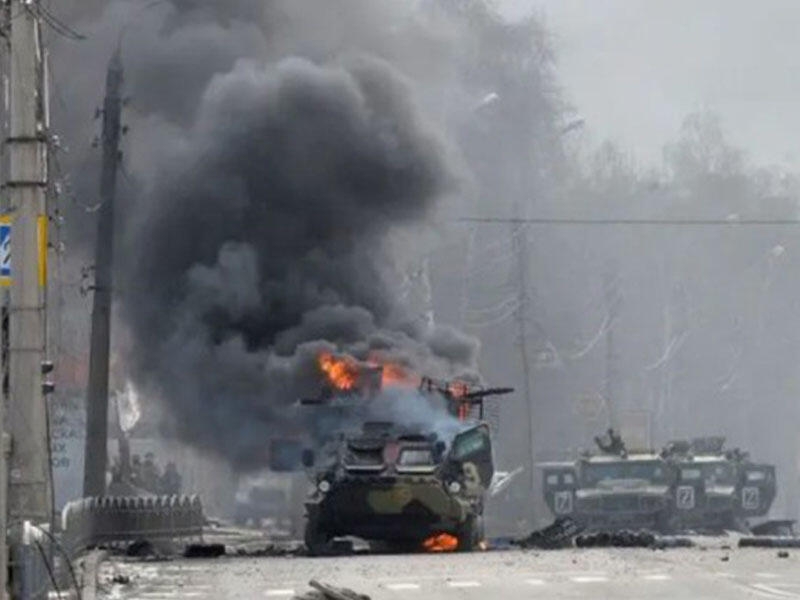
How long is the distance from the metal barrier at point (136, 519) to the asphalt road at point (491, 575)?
427 cm

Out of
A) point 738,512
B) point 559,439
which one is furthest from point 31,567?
point 559,439

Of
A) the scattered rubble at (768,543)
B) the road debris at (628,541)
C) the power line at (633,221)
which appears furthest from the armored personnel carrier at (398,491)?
the power line at (633,221)

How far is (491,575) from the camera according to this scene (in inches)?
1090

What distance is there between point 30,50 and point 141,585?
6489mm

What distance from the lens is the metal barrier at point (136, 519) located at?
37.8 m

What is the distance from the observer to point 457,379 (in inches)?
1612

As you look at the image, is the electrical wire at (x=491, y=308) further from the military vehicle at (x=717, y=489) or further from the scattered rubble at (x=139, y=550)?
the scattered rubble at (x=139, y=550)

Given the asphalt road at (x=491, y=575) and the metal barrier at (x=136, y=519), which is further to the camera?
the metal barrier at (x=136, y=519)

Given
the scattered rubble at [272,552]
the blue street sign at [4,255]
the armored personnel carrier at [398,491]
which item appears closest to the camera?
the blue street sign at [4,255]

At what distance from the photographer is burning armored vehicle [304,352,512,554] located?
34156 mm

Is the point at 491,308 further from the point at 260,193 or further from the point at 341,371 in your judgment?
the point at 341,371

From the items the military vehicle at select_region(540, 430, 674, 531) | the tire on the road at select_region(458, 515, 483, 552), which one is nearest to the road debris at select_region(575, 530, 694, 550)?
the tire on the road at select_region(458, 515, 483, 552)

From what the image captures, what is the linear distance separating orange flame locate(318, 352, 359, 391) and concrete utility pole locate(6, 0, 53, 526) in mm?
12473

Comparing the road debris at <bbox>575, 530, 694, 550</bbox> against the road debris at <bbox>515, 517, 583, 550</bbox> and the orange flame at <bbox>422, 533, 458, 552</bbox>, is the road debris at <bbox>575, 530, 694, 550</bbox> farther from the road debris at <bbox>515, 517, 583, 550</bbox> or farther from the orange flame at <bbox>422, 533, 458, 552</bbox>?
the orange flame at <bbox>422, 533, 458, 552</bbox>
